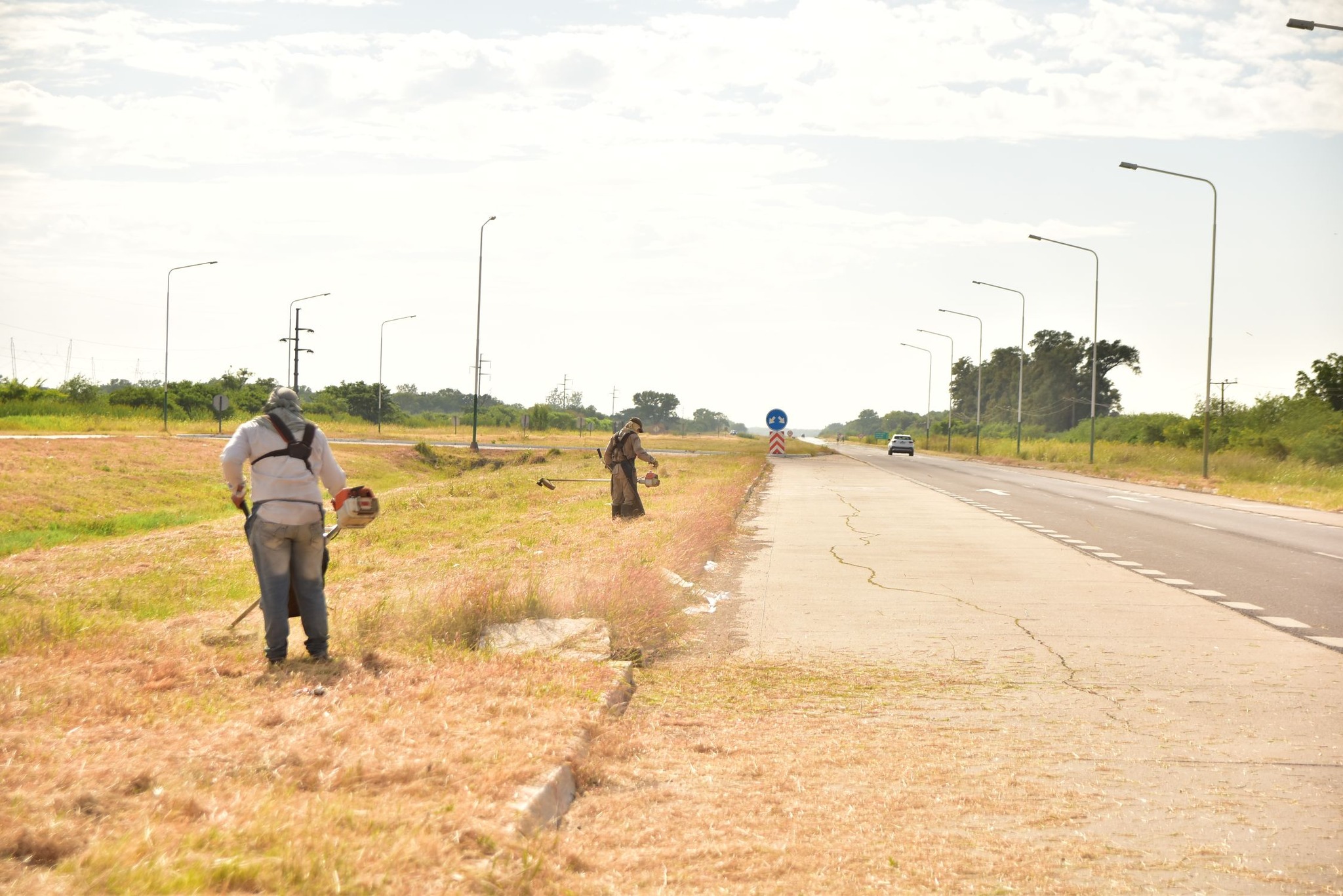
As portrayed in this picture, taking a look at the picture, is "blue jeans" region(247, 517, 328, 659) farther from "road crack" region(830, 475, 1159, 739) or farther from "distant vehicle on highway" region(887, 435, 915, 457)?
"distant vehicle on highway" region(887, 435, 915, 457)

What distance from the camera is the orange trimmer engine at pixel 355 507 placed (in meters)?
7.88

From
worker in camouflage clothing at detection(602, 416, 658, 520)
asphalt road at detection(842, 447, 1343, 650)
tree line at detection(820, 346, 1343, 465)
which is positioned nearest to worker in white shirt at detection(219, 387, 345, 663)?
asphalt road at detection(842, 447, 1343, 650)

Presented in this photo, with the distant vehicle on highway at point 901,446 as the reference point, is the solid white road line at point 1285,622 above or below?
below

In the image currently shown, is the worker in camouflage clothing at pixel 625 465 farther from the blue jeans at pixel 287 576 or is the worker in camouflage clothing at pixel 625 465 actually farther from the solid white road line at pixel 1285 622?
the blue jeans at pixel 287 576

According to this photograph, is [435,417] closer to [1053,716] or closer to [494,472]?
[494,472]

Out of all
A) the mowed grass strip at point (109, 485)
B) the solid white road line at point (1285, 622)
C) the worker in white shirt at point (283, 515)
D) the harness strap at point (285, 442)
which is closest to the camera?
the worker in white shirt at point (283, 515)

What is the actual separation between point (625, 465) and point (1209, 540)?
935cm

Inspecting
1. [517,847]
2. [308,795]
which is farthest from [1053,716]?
[308,795]

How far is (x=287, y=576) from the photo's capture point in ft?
24.3

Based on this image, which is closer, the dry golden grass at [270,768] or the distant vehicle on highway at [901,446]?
the dry golden grass at [270,768]

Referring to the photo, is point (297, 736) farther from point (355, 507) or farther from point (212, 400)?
point (212, 400)

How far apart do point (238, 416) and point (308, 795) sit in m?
78.8

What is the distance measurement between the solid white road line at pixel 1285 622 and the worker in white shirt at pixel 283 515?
802 cm

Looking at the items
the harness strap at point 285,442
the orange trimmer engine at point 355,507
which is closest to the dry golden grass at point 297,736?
the orange trimmer engine at point 355,507
